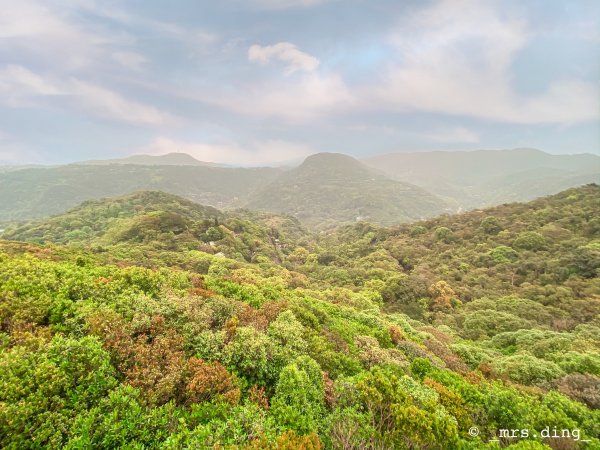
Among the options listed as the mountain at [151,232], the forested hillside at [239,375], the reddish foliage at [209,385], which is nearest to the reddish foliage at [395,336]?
the forested hillside at [239,375]

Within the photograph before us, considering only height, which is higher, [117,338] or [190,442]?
[117,338]

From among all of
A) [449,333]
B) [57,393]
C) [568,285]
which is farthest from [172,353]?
[568,285]

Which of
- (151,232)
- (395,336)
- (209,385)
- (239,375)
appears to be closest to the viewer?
(209,385)

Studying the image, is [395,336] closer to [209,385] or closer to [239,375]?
[239,375]

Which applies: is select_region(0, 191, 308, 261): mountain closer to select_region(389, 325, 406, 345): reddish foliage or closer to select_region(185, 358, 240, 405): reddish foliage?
select_region(389, 325, 406, 345): reddish foliage

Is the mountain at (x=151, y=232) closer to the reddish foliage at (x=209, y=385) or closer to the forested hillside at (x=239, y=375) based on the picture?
the forested hillside at (x=239, y=375)

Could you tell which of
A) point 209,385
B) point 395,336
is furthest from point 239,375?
point 395,336

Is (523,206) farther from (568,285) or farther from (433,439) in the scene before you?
(433,439)

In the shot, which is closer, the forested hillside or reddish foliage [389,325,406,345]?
the forested hillside

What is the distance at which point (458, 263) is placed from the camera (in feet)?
182

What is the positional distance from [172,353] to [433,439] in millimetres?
7704

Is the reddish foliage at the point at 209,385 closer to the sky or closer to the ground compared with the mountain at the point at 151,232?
closer to the sky

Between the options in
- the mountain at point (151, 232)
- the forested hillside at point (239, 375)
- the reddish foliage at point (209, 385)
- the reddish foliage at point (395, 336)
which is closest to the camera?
the forested hillside at point (239, 375)

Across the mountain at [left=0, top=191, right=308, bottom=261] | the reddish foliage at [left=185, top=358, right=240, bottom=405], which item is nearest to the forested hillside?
the reddish foliage at [left=185, top=358, right=240, bottom=405]
